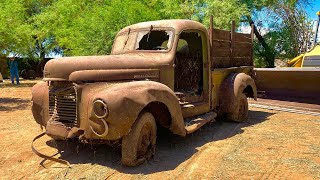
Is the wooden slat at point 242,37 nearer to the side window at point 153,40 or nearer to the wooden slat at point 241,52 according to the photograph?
the wooden slat at point 241,52

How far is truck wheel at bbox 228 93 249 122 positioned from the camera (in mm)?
6844

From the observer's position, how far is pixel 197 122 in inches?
216

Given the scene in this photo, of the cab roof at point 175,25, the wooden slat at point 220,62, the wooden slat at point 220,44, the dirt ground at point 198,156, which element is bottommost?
the dirt ground at point 198,156

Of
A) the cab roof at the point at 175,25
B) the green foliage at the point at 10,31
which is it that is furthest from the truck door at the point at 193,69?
the green foliage at the point at 10,31

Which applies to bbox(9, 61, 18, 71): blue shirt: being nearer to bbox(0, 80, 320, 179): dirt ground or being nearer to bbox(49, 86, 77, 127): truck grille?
bbox(0, 80, 320, 179): dirt ground

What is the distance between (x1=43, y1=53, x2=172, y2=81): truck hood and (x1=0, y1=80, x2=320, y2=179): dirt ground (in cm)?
120

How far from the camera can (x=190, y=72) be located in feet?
21.1

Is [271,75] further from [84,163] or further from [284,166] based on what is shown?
[84,163]

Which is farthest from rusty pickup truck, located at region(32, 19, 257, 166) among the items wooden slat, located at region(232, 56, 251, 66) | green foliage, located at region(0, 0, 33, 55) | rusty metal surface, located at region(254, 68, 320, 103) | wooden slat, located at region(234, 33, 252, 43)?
green foliage, located at region(0, 0, 33, 55)

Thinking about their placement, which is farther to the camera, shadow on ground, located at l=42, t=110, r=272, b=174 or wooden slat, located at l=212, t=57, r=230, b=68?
wooden slat, located at l=212, t=57, r=230, b=68

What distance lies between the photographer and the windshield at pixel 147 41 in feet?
18.0

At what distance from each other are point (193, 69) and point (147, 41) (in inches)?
48.3

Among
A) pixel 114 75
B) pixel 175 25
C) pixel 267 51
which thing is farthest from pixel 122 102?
pixel 267 51

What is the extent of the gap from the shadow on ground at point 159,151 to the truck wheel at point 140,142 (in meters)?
0.11
